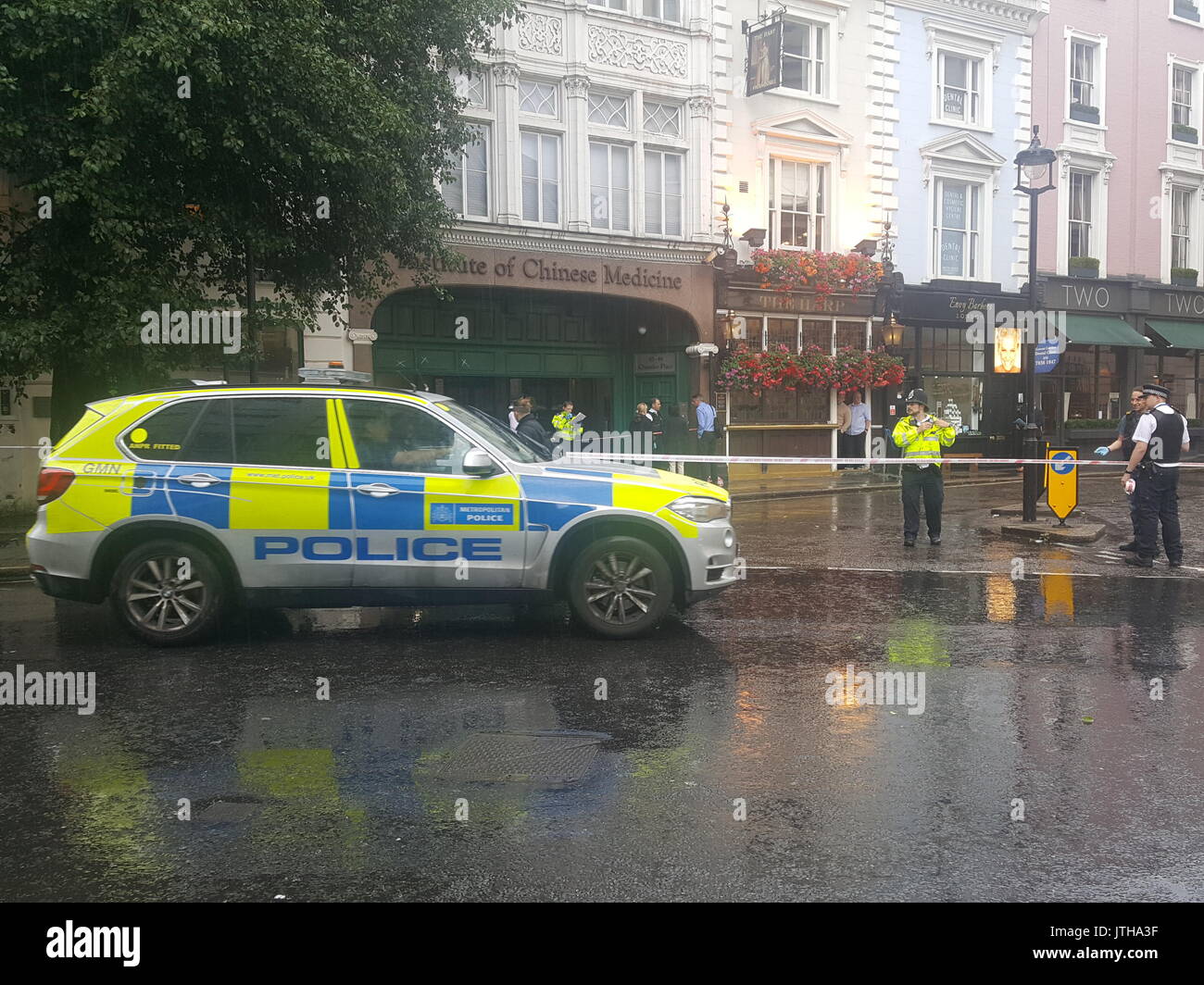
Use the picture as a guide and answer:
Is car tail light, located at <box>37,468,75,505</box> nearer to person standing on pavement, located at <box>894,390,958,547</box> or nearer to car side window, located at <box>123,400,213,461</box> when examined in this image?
car side window, located at <box>123,400,213,461</box>

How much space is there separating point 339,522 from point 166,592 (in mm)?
1308

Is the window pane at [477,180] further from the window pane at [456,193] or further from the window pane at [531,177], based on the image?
the window pane at [531,177]

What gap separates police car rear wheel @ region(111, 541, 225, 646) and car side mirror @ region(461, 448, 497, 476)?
1.92m

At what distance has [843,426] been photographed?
83.4ft

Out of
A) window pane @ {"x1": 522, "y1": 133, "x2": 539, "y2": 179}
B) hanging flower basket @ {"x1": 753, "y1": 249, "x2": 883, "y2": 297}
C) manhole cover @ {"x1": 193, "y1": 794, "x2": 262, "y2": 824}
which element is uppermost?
window pane @ {"x1": 522, "y1": 133, "x2": 539, "y2": 179}

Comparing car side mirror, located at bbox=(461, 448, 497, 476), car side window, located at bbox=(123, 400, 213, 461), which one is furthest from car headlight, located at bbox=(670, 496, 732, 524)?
car side window, located at bbox=(123, 400, 213, 461)

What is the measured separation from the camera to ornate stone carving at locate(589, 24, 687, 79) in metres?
21.9

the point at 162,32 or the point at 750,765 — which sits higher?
the point at 162,32

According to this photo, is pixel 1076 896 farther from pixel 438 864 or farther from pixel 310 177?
pixel 310 177

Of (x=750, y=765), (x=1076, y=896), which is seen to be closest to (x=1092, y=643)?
(x=750, y=765)

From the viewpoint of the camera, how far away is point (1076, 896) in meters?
3.75

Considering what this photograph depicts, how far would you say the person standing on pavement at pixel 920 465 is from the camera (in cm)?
1293
